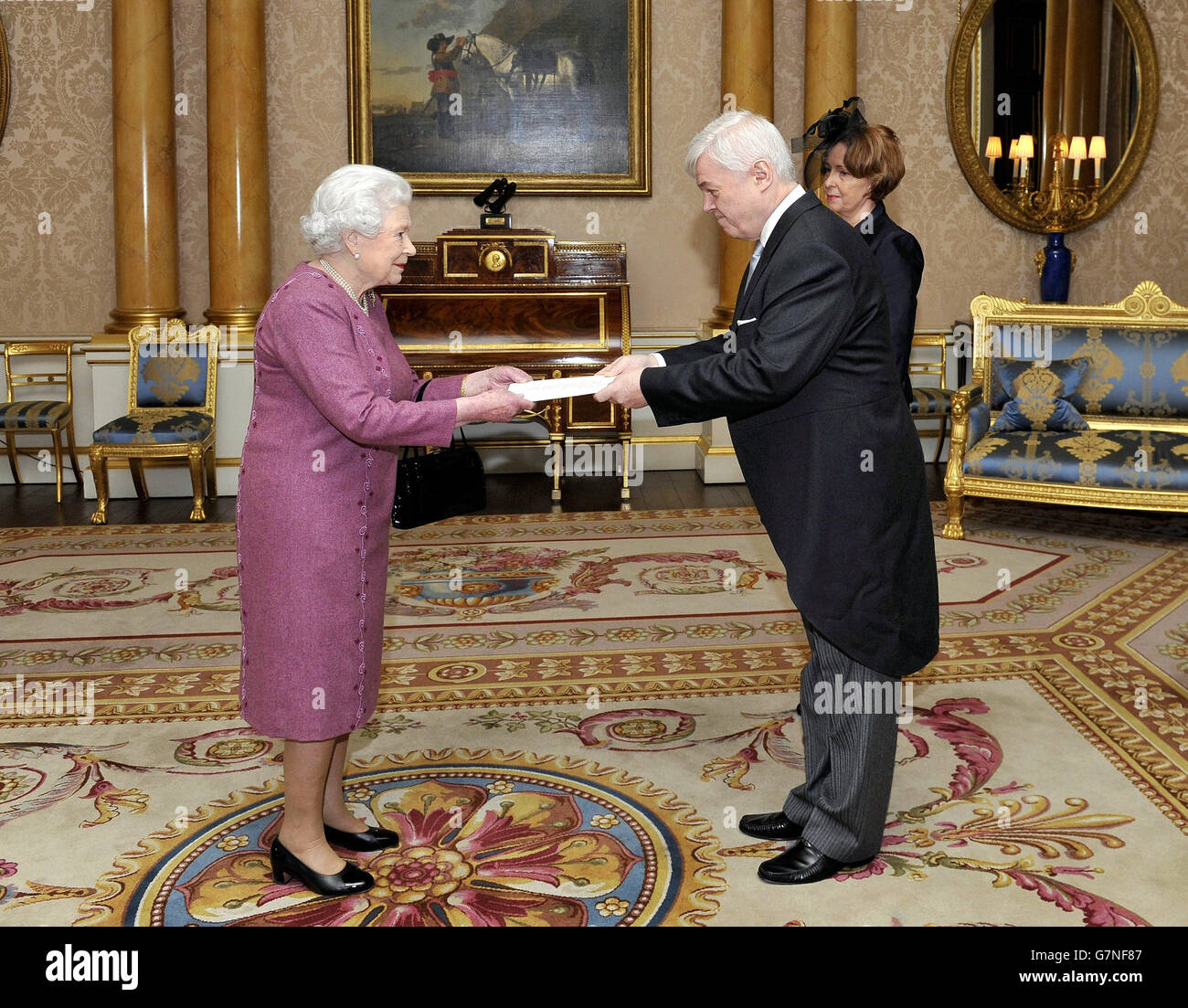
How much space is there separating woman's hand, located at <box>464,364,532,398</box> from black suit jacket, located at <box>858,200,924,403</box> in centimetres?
133

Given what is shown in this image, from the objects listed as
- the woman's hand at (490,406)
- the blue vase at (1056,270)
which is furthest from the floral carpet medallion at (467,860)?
the blue vase at (1056,270)

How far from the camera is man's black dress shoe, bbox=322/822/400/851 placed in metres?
3.14

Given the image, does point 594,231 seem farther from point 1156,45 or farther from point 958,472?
point 1156,45

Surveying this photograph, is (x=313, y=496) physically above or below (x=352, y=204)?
below

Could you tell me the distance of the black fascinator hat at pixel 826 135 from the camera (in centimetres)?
378

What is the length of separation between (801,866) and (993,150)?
7095 millimetres

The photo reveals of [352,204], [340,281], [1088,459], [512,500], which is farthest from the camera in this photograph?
[512,500]

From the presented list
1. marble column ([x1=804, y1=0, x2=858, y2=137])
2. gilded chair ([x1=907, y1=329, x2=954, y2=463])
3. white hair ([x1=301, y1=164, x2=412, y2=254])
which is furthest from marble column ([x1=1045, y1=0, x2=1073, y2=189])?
white hair ([x1=301, y1=164, x2=412, y2=254])

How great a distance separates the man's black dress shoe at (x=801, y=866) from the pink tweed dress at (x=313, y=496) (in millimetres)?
1052

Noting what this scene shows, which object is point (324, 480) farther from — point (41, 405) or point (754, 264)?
point (41, 405)

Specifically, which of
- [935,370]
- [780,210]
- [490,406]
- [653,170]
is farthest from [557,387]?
[935,370]

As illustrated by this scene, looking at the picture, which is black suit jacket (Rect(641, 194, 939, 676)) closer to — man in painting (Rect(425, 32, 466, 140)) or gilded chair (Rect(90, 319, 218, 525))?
gilded chair (Rect(90, 319, 218, 525))

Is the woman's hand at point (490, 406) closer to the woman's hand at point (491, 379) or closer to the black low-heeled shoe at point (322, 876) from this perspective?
the woman's hand at point (491, 379)

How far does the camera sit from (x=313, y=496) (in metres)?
2.71
